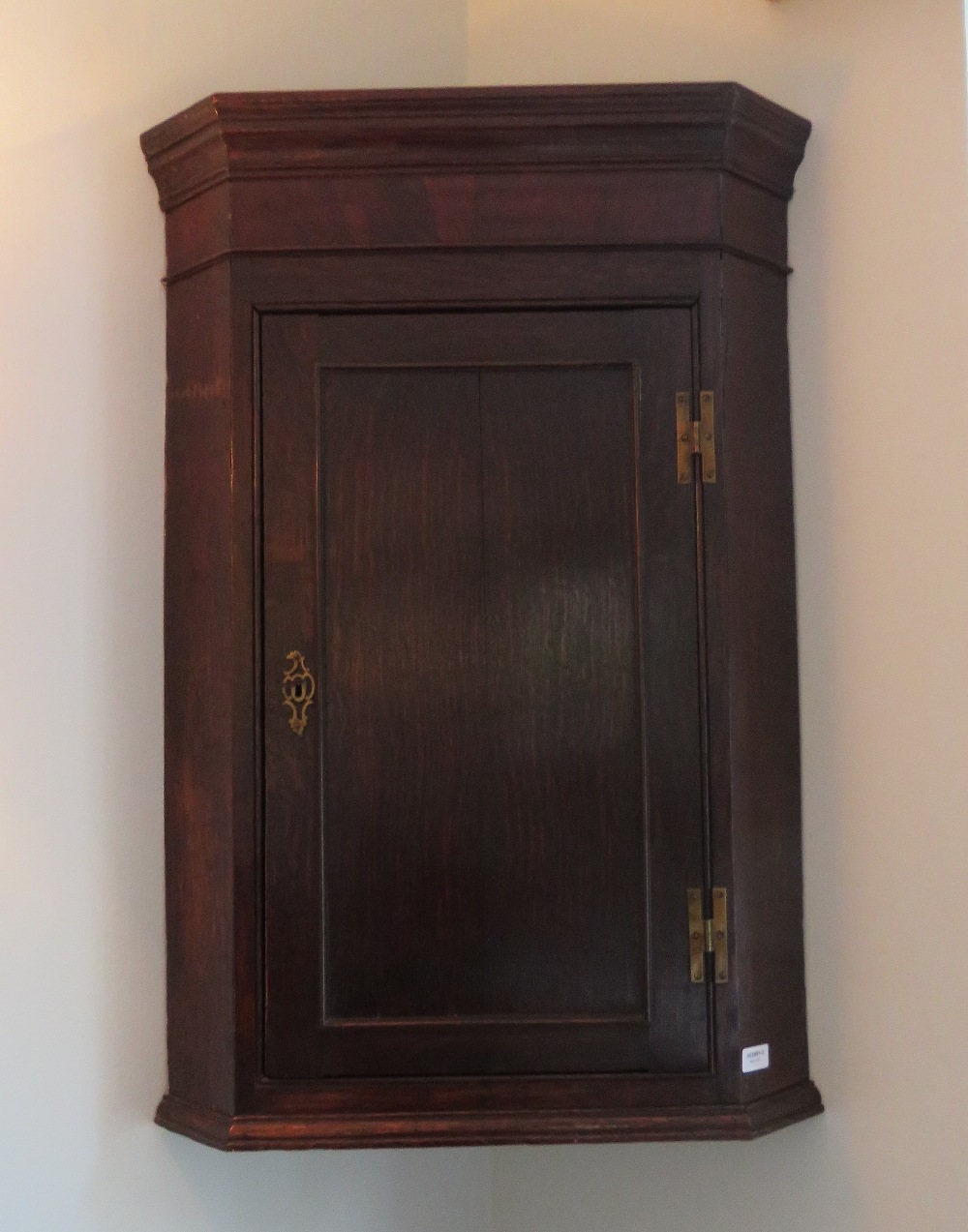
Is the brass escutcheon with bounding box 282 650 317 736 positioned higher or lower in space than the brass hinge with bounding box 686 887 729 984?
higher

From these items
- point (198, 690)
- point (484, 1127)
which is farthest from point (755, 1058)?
point (198, 690)

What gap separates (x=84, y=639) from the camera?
157cm

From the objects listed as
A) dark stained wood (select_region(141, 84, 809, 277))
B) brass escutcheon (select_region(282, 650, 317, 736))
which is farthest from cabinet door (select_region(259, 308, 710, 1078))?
dark stained wood (select_region(141, 84, 809, 277))

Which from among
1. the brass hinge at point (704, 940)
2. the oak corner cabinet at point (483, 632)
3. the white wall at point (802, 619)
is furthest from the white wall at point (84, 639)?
the brass hinge at point (704, 940)

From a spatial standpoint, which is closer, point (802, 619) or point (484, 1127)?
point (484, 1127)

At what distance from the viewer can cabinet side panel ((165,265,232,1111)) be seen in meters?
1.50

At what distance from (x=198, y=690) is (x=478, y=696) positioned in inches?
13.6

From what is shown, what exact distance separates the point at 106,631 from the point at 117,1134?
0.62 m

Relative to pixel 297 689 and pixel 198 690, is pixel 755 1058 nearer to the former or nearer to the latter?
pixel 297 689

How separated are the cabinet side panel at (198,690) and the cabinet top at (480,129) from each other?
17 centimetres

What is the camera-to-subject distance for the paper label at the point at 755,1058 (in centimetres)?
147

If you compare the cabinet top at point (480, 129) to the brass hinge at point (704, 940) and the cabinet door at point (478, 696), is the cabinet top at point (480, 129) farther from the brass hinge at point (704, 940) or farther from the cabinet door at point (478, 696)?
the brass hinge at point (704, 940)

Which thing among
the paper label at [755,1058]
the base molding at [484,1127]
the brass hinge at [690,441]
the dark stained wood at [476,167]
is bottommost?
the base molding at [484,1127]

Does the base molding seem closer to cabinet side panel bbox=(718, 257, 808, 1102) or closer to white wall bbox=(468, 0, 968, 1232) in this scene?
cabinet side panel bbox=(718, 257, 808, 1102)
